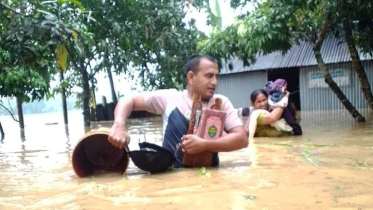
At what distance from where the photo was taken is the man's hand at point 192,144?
148 inches

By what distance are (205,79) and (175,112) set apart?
1.26ft

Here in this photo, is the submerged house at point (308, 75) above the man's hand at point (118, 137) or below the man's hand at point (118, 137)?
above

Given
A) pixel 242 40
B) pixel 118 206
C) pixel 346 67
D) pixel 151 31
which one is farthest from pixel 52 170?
pixel 346 67

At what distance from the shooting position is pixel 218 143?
12.8ft

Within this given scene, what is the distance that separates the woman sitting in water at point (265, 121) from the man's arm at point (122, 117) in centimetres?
343

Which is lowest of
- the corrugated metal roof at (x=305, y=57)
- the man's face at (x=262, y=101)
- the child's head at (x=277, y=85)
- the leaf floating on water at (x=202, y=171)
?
the leaf floating on water at (x=202, y=171)

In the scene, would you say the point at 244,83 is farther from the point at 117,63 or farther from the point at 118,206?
the point at 118,206

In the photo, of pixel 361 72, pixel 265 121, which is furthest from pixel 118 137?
pixel 361 72

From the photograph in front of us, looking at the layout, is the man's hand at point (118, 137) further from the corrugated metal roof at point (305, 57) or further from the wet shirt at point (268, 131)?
the corrugated metal roof at point (305, 57)

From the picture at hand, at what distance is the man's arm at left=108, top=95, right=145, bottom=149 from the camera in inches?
145

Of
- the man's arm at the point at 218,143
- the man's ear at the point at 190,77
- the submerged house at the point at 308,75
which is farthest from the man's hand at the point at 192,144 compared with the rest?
the submerged house at the point at 308,75

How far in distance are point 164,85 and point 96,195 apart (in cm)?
1798

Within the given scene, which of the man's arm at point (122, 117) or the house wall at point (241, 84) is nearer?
the man's arm at point (122, 117)

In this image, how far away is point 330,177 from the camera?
3.44 meters
